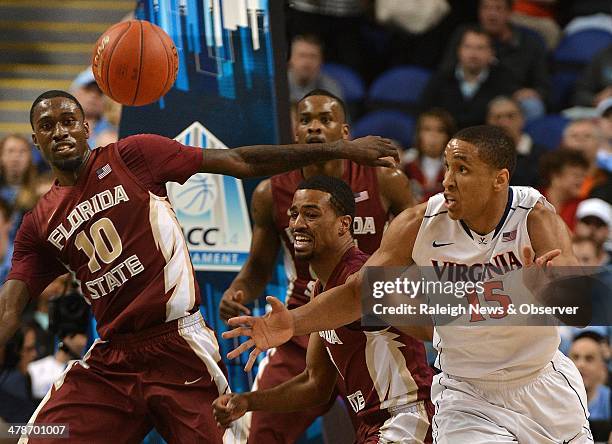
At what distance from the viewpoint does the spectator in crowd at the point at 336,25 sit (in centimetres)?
1109

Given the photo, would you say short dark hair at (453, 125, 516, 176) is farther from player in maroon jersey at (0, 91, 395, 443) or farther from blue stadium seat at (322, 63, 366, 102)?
blue stadium seat at (322, 63, 366, 102)

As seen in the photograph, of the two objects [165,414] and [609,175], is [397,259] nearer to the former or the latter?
[165,414]

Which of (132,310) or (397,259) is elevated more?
(397,259)

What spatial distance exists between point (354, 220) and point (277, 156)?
2.86 ft

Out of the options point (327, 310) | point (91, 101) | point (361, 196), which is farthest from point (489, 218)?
point (91, 101)

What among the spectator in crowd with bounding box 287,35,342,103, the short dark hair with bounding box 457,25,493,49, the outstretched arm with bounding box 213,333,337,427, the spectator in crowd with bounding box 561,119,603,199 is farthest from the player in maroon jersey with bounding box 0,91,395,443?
the short dark hair with bounding box 457,25,493,49

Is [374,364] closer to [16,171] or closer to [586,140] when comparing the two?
[586,140]

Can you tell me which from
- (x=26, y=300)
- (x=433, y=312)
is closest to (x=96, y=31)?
(x=26, y=300)

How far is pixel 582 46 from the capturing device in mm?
11164

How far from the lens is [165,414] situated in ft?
17.0

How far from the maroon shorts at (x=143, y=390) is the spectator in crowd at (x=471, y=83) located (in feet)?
17.1

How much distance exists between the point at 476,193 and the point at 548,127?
18.7 ft

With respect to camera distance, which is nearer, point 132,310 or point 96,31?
point 132,310

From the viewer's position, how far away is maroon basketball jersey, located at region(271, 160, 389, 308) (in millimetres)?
6188
